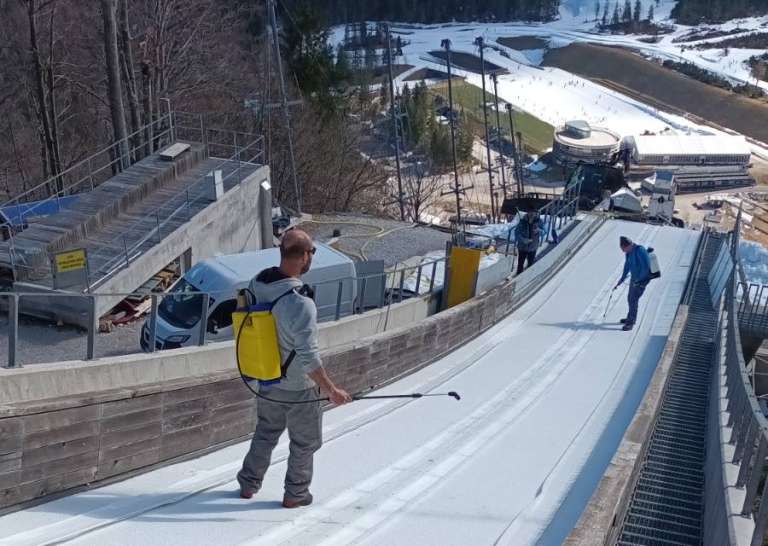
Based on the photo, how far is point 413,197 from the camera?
162ft

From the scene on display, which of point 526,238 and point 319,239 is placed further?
point 319,239

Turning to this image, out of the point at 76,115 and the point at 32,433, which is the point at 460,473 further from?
the point at 76,115

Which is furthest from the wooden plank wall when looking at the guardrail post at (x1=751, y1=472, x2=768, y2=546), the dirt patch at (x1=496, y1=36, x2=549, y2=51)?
the dirt patch at (x1=496, y1=36, x2=549, y2=51)

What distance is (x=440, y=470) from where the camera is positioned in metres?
7.41

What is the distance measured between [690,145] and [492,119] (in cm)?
2130

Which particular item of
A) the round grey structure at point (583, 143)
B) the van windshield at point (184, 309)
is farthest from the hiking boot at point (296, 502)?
the round grey structure at point (583, 143)

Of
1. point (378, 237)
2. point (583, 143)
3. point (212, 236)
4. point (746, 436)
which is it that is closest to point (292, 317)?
point (746, 436)

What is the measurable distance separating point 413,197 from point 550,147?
3747 cm

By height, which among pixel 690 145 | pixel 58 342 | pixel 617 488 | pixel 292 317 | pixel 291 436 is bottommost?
pixel 690 145

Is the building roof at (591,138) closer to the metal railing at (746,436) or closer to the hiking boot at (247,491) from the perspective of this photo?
the metal railing at (746,436)

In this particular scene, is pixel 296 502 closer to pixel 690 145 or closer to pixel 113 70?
pixel 113 70

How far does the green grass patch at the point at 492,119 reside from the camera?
82.9 meters

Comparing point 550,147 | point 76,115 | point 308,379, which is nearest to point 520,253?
point 308,379

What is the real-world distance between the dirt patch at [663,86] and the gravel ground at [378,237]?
7491cm
